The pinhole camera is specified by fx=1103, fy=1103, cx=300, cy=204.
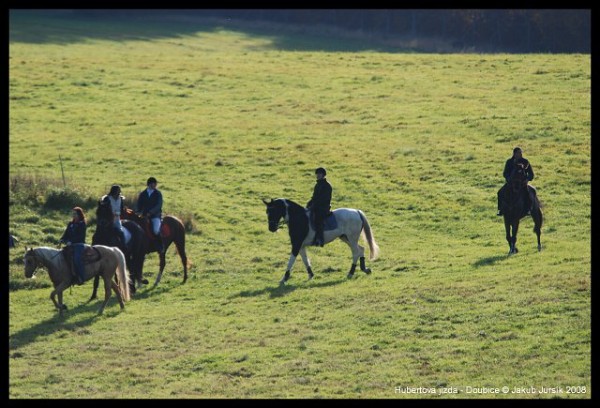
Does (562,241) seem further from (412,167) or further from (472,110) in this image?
(472,110)

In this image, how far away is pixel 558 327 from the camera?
22.0 m

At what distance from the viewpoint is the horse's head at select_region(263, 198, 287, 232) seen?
27.5m

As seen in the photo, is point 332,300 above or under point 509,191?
under

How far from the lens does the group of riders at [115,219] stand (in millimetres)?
25609

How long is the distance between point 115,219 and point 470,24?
6915 cm

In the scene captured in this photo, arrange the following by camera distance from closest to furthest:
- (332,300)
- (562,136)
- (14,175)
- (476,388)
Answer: (476,388)
(332,300)
(14,175)
(562,136)

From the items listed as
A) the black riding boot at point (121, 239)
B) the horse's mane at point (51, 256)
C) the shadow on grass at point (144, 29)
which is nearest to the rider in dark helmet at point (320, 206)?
the black riding boot at point (121, 239)

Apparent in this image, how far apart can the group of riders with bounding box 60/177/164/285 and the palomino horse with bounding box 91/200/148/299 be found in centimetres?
13

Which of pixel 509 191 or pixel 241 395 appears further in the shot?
pixel 509 191

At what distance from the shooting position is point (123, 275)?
26.0 meters

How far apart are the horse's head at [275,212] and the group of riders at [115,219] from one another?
293cm

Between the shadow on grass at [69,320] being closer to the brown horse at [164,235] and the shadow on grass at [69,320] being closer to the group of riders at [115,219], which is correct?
the group of riders at [115,219]
